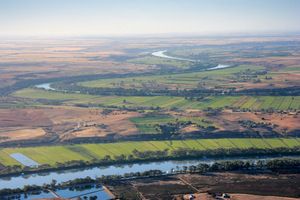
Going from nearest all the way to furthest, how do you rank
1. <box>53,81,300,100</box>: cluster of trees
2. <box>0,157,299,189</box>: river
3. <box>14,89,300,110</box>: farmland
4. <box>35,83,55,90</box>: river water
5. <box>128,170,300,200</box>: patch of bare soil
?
<box>128,170,300,200</box>: patch of bare soil, <box>0,157,299,189</box>: river, <box>14,89,300,110</box>: farmland, <box>53,81,300,100</box>: cluster of trees, <box>35,83,55,90</box>: river water

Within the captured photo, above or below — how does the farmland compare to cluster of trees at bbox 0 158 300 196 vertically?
above

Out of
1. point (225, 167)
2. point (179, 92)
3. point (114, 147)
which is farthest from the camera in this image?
point (179, 92)

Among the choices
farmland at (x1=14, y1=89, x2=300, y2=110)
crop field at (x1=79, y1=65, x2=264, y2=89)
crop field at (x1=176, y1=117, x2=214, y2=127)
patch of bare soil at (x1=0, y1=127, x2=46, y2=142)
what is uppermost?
crop field at (x1=79, y1=65, x2=264, y2=89)

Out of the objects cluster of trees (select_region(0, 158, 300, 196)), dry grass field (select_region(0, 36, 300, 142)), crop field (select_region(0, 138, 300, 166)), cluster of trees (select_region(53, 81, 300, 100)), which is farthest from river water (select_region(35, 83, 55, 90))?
cluster of trees (select_region(0, 158, 300, 196))

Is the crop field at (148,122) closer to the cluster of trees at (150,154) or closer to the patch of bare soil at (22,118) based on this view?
the cluster of trees at (150,154)

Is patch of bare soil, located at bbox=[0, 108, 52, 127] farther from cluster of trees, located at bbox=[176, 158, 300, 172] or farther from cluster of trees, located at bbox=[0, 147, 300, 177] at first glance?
cluster of trees, located at bbox=[176, 158, 300, 172]

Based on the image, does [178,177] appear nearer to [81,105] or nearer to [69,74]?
[81,105]

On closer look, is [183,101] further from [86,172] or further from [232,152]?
[86,172]

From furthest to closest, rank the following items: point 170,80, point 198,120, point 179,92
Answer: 1. point 170,80
2. point 179,92
3. point 198,120

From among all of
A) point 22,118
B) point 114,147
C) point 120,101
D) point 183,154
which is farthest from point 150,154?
point 120,101
